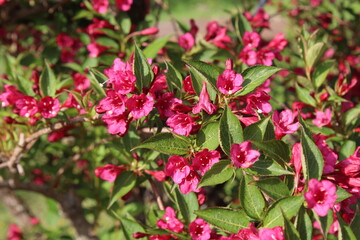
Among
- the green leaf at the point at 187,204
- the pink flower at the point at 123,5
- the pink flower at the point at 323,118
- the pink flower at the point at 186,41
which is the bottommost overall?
the green leaf at the point at 187,204

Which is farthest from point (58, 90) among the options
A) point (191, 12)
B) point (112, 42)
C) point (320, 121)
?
point (191, 12)

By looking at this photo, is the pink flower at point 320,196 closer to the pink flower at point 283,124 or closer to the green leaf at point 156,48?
the pink flower at point 283,124

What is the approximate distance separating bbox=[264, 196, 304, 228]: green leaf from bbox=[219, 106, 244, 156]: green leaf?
0.17 m

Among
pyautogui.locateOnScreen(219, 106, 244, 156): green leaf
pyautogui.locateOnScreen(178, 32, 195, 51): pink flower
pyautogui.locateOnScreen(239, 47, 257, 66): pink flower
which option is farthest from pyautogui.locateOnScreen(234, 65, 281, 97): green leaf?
pyautogui.locateOnScreen(178, 32, 195, 51): pink flower

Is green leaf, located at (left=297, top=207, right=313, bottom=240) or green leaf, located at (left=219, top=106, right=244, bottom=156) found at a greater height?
green leaf, located at (left=219, top=106, right=244, bottom=156)

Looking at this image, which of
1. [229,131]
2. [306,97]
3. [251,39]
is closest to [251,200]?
[229,131]

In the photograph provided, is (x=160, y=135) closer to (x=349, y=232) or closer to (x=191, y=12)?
(x=349, y=232)

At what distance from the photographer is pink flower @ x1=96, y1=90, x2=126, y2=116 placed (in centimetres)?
96

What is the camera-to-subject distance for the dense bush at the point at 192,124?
881 millimetres

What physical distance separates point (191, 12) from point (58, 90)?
32.7ft

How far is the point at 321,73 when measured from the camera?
1440 millimetres

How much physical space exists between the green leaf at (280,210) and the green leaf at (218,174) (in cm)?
13

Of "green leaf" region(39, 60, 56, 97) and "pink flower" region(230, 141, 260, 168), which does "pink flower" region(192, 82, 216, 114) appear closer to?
"pink flower" region(230, 141, 260, 168)

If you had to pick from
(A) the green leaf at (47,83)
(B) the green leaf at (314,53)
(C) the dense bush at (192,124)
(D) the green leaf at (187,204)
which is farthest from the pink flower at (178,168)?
(B) the green leaf at (314,53)
